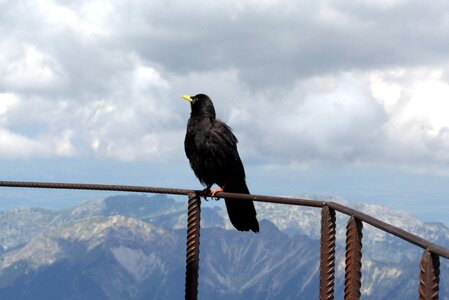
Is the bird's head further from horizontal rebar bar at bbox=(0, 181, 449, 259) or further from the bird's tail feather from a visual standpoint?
horizontal rebar bar at bbox=(0, 181, 449, 259)

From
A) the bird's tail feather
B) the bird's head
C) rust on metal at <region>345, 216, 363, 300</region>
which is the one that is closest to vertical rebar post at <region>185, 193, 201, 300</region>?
rust on metal at <region>345, 216, 363, 300</region>

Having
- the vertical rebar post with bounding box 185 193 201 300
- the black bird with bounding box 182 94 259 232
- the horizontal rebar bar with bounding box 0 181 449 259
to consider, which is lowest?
the vertical rebar post with bounding box 185 193 201 300

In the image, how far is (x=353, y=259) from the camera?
475 centimetres

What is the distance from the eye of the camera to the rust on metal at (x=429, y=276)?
11.1ft

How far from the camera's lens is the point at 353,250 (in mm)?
4773

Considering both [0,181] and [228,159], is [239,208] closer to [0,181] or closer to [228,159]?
[228,159]

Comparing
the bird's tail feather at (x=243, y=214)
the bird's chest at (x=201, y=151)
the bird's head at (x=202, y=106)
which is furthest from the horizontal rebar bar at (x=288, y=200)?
the bird's head at (x=202, y=106)

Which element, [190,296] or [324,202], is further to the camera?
[190,296]

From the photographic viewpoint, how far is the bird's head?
1333 cm

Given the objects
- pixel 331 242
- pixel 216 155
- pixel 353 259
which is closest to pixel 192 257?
pixel 331 242

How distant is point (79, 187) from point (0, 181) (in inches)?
58.1

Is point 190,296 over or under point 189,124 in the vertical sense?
under

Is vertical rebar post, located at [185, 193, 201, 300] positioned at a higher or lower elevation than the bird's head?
lower

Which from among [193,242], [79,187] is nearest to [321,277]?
[193,242]
